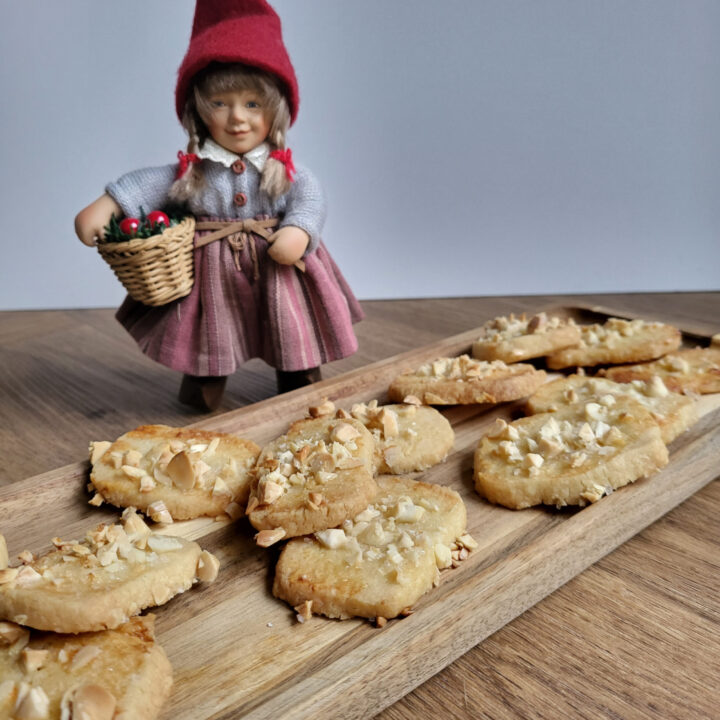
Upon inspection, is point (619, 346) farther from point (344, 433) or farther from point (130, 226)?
point (130, 226)

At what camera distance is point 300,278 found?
1239 millimetres

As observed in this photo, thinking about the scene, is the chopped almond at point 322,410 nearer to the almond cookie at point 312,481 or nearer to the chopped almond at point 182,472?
the almond cookie at point 312,481

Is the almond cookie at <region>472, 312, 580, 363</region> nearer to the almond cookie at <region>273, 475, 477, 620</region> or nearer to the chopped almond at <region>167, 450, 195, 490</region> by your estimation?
the almond cookie at <region>273, 475, 477, 620</region>

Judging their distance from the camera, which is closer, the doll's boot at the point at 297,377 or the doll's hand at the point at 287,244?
the doll's hand at the point at 287,244

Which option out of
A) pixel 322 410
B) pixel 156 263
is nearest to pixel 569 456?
pixel 322 410

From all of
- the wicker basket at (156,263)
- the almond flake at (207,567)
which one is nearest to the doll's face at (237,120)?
the wicker basket at (156,263)

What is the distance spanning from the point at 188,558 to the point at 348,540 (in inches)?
6.0

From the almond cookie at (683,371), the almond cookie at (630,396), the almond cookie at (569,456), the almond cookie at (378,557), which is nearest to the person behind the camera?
the almond cookie at (378,557)

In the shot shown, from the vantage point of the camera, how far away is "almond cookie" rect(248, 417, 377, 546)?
732mm

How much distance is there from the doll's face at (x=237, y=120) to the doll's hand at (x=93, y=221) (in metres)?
0.21

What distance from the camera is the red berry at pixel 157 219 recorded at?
1138 mm

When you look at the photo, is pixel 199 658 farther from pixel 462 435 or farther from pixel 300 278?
pixel 300 278

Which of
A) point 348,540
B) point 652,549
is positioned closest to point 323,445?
point 348,540

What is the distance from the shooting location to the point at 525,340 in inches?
45.0
